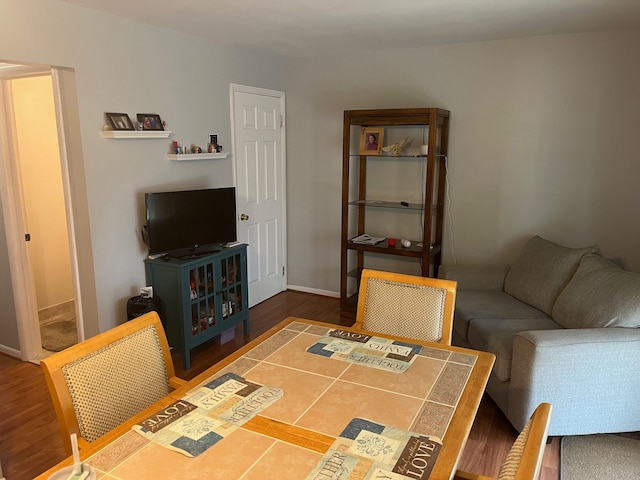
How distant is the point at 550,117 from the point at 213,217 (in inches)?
108

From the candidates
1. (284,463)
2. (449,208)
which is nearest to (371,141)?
(449,208)

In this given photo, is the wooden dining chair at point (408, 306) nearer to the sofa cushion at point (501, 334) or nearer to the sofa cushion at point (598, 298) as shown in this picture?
the sofa cushion at point (501, 334)

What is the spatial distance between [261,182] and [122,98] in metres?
1.65

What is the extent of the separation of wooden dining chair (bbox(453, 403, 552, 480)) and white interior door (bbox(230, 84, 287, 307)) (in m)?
3.44

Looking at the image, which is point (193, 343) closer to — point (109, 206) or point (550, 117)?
point (109, 206)

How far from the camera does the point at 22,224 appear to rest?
329 cm

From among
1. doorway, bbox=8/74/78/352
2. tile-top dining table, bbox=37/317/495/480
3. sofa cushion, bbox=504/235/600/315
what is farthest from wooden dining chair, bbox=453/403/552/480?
doorway, bbox=8/74/78/352

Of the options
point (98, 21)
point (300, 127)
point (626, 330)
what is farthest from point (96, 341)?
point (300, 127)

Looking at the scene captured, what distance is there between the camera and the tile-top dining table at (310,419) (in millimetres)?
1217

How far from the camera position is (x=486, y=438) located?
8.61 feet

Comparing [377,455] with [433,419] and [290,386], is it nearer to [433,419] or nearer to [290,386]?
[433,419]

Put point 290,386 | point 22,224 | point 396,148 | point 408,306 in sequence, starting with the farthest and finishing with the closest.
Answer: point 396,148, point 22,224, point 408,306, point 290,386

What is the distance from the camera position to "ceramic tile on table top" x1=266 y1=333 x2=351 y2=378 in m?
1.72

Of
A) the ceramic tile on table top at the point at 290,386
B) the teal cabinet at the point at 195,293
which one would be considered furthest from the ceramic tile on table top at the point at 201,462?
the teal cabinet at the point at 195,293
